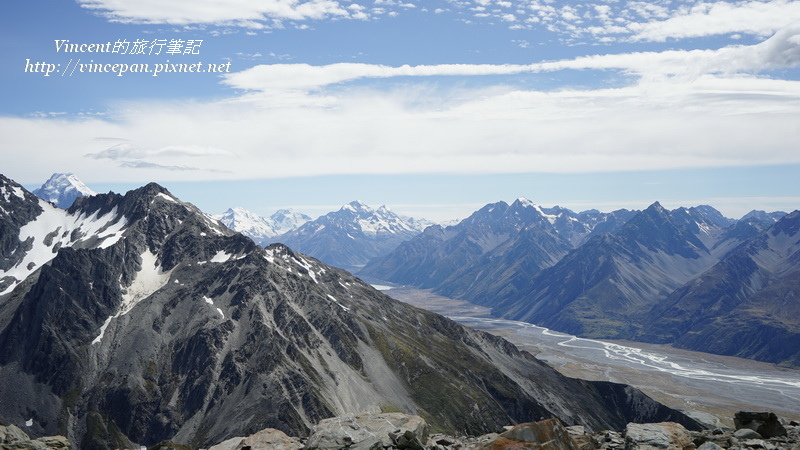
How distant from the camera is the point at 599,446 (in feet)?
157

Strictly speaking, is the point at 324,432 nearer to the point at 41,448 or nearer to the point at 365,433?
the point at 365,433

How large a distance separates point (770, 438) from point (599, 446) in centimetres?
1551

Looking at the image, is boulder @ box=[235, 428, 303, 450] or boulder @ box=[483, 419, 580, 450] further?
boulder @ box=[235, 428, 303, 450]

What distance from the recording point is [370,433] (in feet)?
164

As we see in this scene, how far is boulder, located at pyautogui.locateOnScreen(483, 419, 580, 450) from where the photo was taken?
124 feet

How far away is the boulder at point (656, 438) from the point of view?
4525 cm

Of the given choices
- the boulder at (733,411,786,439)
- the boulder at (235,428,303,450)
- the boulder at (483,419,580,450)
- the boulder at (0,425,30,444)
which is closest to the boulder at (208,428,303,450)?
the boulder at (235,428,303,450)

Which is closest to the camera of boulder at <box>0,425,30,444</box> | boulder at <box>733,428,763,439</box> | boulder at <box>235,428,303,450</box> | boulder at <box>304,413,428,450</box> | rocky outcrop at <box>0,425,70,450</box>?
boulder at <box>304,413,428,450</box>

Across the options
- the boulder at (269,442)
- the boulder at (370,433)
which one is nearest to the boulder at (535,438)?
the boulder at (370,433)

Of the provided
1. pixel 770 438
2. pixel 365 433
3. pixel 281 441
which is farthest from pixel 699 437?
pixel 281 441

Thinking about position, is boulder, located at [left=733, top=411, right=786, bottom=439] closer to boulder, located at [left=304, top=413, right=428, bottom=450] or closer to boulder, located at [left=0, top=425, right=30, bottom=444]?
boulder, located at [left=304, top=413, right=428, bottom=450]

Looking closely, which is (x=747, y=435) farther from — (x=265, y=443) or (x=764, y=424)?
(x=265, y=443)

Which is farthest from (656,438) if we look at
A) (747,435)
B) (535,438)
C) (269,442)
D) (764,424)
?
(269,442)

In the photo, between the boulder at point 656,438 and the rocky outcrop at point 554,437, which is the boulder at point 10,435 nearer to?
the rocky outcrop at point 554,437
